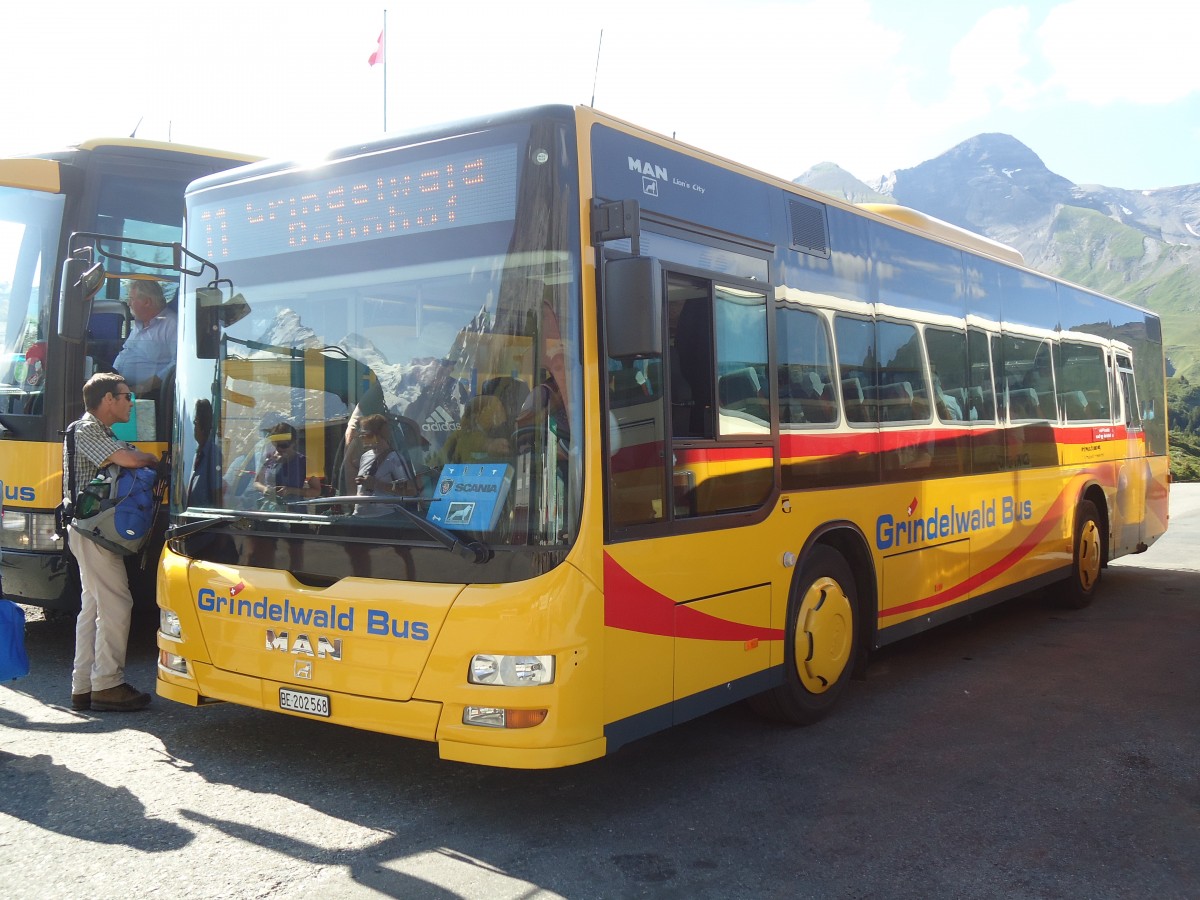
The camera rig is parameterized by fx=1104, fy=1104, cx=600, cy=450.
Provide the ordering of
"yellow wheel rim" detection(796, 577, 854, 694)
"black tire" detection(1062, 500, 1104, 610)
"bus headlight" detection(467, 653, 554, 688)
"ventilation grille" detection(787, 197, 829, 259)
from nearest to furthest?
1. "bus headlight" detection(467, 653, 554, 688)
2. "yellow wheel rim" detection(796, 577, 854, 694)
3. "ventilation grille" detection(787, 197, 829, 259)
4. "black tire" detection(1062, 500, 1104, 610)

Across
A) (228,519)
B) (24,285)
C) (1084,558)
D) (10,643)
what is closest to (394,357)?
(228,519)

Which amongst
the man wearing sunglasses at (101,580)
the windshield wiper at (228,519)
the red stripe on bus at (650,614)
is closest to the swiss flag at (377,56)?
the man wearing sunglasses at (101,580)

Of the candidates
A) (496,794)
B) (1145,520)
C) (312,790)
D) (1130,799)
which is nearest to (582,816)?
(496,794)

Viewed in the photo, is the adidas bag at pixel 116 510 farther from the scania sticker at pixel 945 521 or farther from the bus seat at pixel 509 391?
the scania sticker at pixel 945 521

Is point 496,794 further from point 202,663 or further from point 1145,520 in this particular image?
point 1145,520

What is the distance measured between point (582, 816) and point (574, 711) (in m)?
0.60

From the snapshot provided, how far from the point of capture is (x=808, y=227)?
620 cm

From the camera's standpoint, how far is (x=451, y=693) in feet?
14.3

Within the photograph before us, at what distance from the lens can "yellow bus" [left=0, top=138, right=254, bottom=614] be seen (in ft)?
23.4

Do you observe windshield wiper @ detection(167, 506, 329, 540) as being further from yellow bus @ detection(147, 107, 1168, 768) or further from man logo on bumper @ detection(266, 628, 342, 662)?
man logo on bumper @ detection(266, 628, 342, 662)

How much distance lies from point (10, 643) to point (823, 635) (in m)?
4.18

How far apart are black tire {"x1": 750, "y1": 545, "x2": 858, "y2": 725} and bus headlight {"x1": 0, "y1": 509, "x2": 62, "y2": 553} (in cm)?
461

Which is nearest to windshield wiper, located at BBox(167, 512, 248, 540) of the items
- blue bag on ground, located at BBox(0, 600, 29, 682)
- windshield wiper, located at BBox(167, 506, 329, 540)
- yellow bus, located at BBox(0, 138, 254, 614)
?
windshield wiper, located at BBox(167, 506, 329, 540)

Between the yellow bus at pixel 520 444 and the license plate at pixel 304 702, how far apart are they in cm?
2
